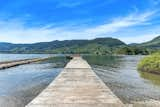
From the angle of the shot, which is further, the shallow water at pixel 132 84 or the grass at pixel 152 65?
the grass at pixel 152 65

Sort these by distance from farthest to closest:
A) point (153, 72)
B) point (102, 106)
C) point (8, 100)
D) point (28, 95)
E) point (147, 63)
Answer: point (147, 63), point (153, 72), point (28, 95), point (8, 100), point (102, 106)

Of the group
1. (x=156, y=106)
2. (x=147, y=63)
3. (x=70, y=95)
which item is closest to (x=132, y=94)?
(x=156, y=106)

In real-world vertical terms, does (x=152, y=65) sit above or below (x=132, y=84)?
above

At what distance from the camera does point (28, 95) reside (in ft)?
49.4

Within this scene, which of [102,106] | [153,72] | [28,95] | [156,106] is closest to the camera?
[102,106]

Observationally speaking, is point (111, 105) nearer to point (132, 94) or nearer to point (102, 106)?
point (102, 106)

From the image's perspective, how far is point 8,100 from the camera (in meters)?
13.5

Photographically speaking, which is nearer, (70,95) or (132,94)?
(70,95)

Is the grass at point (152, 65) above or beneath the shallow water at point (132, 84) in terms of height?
above

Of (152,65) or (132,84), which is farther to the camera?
(152,65)

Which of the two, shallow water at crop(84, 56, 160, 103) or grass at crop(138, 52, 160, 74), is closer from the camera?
shallow water at crop(84, 56, 160, 103)

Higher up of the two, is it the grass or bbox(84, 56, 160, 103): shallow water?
the grass

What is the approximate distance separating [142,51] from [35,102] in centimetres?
17611

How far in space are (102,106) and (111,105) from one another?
463 millimetres
